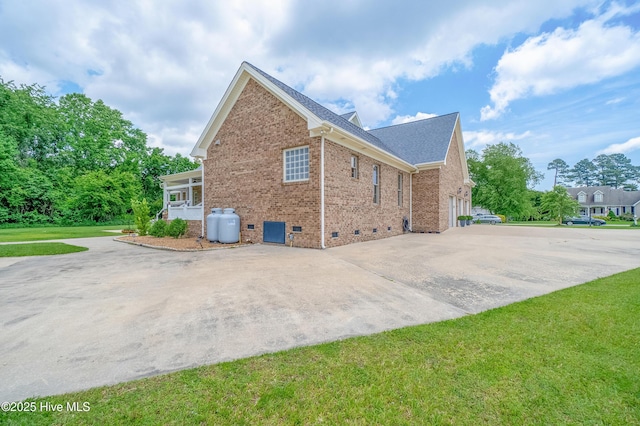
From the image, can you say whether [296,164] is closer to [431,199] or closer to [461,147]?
[431,199]

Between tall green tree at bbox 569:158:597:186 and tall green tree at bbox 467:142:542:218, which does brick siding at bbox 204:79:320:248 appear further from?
tall green tree at bbox 569:158:597:186

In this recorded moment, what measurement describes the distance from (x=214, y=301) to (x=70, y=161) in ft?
123

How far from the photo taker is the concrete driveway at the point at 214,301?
2.41m

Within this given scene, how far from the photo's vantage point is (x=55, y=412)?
1687 mm

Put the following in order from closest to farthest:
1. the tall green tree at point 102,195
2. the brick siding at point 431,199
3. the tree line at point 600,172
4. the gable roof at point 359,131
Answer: the gable roof at point 359,131 < the brick siding at point 431,199 < the tall green tree at point 102,195 < the tree line at point 600,172

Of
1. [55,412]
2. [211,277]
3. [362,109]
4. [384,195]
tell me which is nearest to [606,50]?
[384,195]

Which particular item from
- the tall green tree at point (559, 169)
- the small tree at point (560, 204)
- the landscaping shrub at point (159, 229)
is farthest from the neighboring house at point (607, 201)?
the landscaping shrub at point (159, 229)

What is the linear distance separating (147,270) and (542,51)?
17.3 meters

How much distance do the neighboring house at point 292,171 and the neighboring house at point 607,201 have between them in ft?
161

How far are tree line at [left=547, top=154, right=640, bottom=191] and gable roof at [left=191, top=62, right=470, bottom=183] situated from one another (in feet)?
197

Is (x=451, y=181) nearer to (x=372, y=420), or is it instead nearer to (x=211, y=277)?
(x=211, y=277)

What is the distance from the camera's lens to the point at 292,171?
392 inches

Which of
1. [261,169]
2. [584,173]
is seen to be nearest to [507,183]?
[261,169]

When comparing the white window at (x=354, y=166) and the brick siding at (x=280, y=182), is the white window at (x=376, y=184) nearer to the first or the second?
the brick siding at (x=280, y=182)
